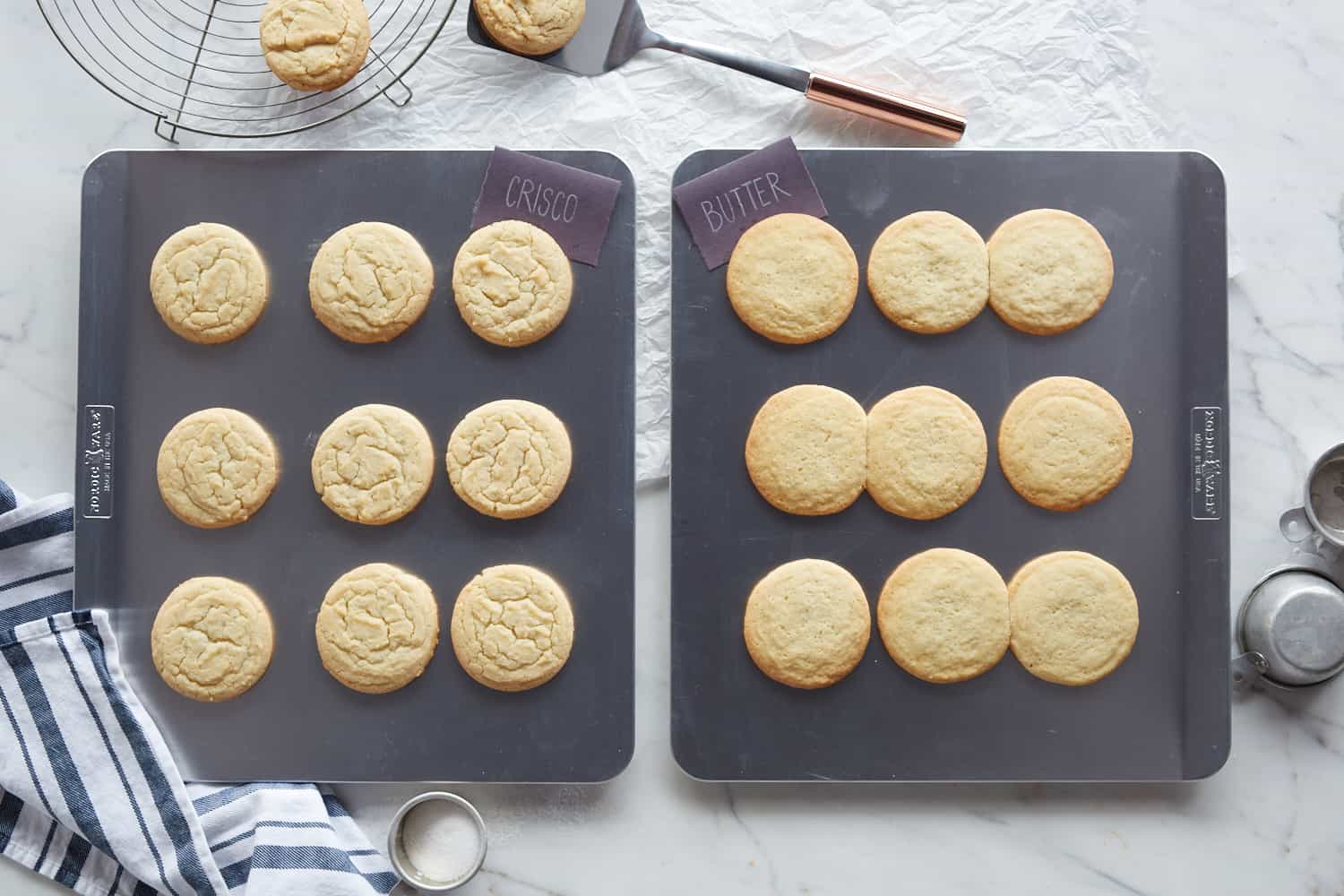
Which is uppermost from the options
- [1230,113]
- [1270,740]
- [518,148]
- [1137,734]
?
[518,148]

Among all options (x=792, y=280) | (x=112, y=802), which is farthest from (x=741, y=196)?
(x=112, y=802)

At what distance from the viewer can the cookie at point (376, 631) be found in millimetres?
1845

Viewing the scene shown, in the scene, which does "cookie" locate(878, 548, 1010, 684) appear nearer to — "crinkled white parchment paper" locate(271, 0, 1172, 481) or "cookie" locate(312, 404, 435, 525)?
"crinkled white parchment paper" locate(271, 0, 1172, 481)

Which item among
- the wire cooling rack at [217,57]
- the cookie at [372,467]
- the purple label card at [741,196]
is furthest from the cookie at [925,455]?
the wire cooling rack at [217,57]

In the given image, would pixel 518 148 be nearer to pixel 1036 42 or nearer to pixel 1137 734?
pixel 1036 42

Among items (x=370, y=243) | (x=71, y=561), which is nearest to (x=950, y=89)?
(x=370, y=243)

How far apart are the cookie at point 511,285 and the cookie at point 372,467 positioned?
0.25m

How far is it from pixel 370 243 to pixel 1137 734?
1.72m

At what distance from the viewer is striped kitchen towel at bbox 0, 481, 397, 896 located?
181cm

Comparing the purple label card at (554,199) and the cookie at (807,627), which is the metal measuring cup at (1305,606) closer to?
the cookie at (807,627)

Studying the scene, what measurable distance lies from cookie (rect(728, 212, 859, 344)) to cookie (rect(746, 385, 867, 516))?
0.44 ft

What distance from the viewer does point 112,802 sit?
1.83 meters

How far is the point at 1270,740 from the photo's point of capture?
1.95 metres

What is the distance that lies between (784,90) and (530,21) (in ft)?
1.67
